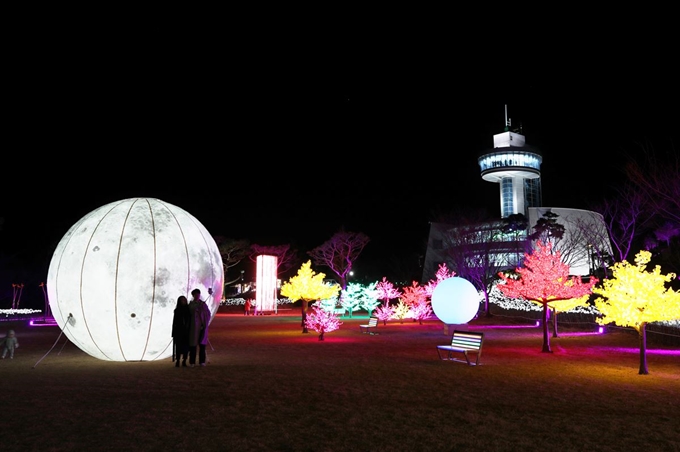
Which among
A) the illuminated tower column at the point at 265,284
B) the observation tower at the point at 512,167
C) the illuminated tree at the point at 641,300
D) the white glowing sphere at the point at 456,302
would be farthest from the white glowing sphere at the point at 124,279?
the observation tower at the point at 512,167

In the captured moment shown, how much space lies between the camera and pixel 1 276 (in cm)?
4469

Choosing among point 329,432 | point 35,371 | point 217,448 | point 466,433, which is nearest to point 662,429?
point 466,433

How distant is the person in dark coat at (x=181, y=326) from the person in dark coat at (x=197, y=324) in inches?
3.8

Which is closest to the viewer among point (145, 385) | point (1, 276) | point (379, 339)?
point (145, 385)

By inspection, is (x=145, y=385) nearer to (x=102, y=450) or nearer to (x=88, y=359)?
(x=102, y=450)

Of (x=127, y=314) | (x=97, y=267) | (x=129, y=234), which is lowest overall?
(x=127, y=314)

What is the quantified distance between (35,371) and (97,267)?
2566mm

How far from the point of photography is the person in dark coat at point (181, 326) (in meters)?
11.3

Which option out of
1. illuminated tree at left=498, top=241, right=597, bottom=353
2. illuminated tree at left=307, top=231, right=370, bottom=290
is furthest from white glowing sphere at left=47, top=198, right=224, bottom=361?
illuminated tree at left=307, top=231, right=370, bottom=290

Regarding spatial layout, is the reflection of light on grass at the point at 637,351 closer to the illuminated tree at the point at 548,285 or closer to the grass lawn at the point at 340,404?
the grass lawn at the point at 340,404

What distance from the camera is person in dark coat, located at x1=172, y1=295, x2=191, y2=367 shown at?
1133 cm

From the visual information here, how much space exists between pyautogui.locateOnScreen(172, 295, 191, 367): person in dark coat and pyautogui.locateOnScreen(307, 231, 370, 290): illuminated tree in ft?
137

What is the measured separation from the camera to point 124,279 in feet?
38.3

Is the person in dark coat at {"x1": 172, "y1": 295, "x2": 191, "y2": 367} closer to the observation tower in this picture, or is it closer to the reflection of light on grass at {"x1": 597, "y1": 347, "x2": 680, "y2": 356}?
the reflection of light on grass at {"x1": 597, "y1": 347, "x2": 680, "y2": 356}
